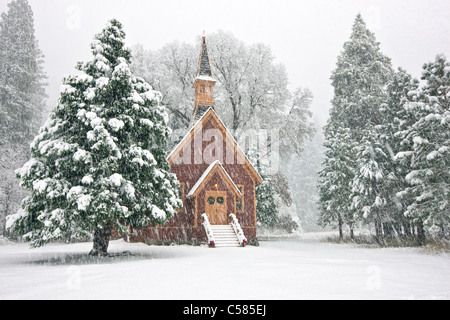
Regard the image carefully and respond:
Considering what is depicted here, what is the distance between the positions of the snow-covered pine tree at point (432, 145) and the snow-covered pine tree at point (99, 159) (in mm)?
10461

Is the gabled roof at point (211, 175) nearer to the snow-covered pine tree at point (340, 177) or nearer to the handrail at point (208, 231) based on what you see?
Result: the handrail at point (208, 231)

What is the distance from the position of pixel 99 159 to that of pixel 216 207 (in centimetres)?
1056

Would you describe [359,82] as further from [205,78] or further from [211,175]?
[211,175]

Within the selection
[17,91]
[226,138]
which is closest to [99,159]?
[226,138]

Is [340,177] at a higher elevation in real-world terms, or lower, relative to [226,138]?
lower

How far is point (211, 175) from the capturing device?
21.9 metres

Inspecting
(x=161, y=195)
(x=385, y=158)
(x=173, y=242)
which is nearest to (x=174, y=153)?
(x=173, y=242)

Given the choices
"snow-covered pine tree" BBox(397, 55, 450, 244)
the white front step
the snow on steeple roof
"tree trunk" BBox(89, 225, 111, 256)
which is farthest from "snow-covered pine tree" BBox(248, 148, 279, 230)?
"tree trunk" BBox(89, 225, 111, 256)

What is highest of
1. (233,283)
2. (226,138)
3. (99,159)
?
(226,138)

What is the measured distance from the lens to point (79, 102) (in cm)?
1324

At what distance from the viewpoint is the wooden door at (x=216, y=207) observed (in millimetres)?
22172

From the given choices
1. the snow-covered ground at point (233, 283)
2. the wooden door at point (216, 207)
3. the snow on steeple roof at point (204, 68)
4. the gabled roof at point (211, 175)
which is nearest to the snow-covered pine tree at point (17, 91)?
the snow on steeple roof at point (204, 68)
